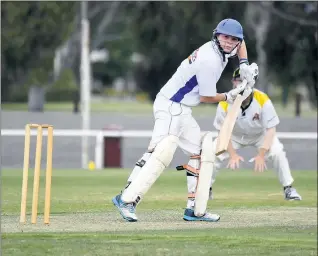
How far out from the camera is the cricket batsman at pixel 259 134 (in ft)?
42.9

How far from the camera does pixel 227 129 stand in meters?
10.6

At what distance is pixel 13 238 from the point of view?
9117mm

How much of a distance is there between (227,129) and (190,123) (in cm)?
32

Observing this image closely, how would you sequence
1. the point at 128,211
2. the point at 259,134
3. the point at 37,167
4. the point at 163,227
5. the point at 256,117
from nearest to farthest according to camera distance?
1. the point at 37,167
2. the point at 163,227
3. the point at 128,211
4. the point at 256,117
5. the point at 259,134

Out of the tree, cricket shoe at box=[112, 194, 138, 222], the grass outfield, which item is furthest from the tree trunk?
cricket shoe at box=[112, 194, 138, 222]

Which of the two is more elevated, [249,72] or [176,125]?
[249,72]

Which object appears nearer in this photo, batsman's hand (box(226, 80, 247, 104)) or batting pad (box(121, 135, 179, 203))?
batting pad (box(121, 135, 179, 203))

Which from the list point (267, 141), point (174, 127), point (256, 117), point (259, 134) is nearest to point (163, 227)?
point (174, 127)

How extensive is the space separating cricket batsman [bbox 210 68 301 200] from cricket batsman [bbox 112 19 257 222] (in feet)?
7.41

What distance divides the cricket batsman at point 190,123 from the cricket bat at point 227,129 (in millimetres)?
70

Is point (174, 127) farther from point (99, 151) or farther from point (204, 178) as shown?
point (99, 151)

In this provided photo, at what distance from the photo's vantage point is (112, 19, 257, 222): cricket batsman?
10.3 meters

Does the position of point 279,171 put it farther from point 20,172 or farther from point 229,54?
point 20,172

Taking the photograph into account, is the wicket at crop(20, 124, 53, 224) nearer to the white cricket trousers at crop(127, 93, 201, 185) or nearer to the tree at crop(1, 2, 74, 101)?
the white cricket trousers at crop(127, 93, 201, 185)
